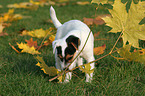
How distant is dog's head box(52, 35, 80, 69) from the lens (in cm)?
176

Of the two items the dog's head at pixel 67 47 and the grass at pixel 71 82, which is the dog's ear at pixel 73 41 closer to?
the dog's head at pixel 67 47

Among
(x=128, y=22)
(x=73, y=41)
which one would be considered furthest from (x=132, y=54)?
(x=73, y=41)

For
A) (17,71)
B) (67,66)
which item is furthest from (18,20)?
(67,66)

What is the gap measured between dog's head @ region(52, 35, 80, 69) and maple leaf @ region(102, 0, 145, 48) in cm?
43

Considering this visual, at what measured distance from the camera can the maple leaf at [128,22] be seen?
1.50 metres

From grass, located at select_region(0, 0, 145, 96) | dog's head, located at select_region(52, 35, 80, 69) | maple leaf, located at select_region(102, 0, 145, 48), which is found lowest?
grass, located at select_region(0, 0, 145, 96)

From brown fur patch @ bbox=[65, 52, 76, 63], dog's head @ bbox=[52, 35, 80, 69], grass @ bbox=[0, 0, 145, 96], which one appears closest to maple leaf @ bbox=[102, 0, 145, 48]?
grass @ bbox=[0, 0, 145, 96]

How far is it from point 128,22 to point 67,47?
653 mm

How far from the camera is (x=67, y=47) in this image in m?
1.78

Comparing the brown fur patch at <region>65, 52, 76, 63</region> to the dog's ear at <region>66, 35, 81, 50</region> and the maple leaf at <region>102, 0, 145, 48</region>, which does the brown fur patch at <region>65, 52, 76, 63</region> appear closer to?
the dog's ear at <region>66, 35, 81, 50</region>

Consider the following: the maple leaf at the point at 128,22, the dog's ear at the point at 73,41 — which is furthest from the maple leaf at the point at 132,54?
the dog's ear at the point at 73,41

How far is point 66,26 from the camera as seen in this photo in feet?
7.42

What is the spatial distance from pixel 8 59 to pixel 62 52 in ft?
3.89

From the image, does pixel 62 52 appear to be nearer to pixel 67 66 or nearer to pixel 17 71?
pixel 67 66
